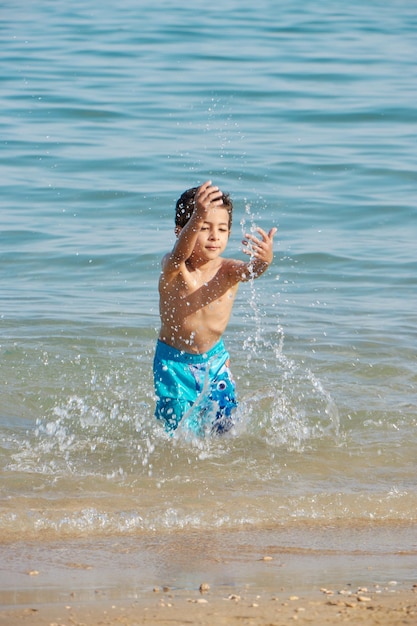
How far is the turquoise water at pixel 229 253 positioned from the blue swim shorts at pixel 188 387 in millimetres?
133

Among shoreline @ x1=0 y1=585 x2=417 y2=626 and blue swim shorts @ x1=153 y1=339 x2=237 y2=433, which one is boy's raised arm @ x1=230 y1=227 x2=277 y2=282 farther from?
shoreline @ x1=0 y1=585 x2=417 y2=626

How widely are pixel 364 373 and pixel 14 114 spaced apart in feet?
27.5

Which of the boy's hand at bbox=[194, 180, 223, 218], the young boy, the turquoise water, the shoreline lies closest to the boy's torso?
the young boy

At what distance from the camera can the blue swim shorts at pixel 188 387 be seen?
557 centimetres

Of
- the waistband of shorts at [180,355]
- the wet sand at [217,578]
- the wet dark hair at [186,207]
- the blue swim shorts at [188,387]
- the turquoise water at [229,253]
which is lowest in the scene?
the turquoise water at [229,253]

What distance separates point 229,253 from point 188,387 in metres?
3.84

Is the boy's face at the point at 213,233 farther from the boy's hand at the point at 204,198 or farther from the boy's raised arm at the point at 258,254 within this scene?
the boy's hand at the point at 204,198

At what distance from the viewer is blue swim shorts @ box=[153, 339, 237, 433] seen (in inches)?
219

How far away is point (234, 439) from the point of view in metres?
5.43

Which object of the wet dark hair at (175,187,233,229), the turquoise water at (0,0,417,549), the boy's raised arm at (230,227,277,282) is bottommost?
the turquoise water at (0,0,417,549)

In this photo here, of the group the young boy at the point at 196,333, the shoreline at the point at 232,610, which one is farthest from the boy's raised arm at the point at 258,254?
the shoreline at the point at 232,610

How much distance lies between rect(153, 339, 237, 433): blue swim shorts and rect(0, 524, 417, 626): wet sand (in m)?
1.47

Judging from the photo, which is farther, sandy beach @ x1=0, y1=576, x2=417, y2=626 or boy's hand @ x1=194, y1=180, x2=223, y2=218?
boy's hand @ x1=194, y1=180, x2=223, y2=218

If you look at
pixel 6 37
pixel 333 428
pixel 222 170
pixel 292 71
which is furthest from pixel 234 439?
pixel 6 37
